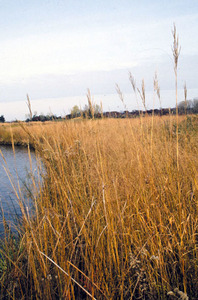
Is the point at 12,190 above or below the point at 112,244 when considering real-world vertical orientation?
below

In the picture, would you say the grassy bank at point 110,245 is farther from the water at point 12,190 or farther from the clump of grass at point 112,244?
the water at point 12,190

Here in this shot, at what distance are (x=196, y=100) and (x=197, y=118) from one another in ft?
3.26

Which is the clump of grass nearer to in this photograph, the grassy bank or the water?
the grassy bank

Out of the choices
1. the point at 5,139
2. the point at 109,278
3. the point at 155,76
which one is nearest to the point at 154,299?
the point at 109,278

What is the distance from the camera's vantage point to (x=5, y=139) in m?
14.7

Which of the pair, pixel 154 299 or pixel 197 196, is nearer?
pixel 154 299

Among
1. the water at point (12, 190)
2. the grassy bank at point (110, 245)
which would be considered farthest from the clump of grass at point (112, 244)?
the water at point (12, 190)

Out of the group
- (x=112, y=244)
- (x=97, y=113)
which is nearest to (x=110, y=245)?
(x=112, y=244)

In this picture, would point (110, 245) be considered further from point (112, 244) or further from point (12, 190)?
point (12, 190)

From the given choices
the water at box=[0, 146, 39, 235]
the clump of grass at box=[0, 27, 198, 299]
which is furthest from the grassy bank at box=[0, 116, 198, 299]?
the water at box=[0, 146, 39, 235]

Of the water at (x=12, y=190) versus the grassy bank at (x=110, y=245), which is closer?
the grassy bank at (x=110, y=245)

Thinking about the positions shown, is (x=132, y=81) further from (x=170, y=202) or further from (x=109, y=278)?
(x=109, y=278)

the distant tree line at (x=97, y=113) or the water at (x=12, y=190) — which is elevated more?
the distant tree line at (x=97, y=113)

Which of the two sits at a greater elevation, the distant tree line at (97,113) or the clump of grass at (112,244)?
the distant tree line at (97,113)
